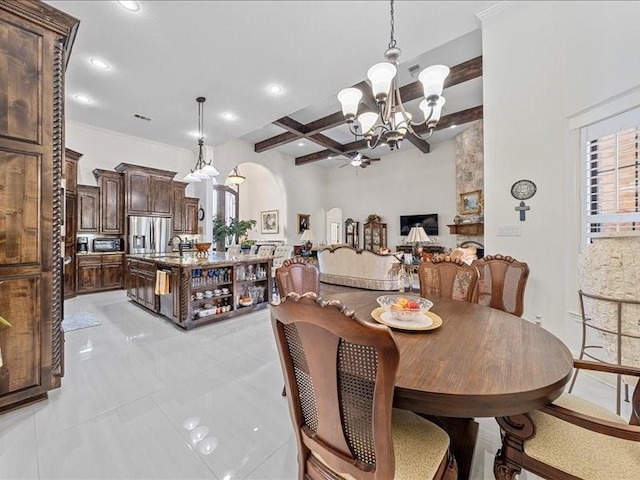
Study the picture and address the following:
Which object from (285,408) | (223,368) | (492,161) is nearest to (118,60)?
(223,368)

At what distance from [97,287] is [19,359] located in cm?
436

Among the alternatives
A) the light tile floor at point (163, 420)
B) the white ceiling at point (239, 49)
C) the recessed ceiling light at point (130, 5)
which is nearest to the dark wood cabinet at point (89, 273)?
the white ceiling at point (239, 49)

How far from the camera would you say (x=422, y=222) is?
8703 mm

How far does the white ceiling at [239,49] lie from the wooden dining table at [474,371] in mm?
3226

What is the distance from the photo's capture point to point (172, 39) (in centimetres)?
337

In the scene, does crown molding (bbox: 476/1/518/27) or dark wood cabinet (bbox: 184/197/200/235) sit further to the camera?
dark wood cabinet (bbox: 184/197/200/235)

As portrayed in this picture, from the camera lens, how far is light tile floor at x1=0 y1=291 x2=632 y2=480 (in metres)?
1.50

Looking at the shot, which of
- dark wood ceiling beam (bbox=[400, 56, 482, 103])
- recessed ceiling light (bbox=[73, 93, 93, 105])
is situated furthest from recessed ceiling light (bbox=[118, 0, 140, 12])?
dark wood ceiling beam (bbox=[400, 56, 482, 103])

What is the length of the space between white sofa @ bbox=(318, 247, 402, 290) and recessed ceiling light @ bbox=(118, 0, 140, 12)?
193 inches

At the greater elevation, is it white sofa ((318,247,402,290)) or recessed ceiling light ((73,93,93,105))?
recessed ceiling light ((73,93,93,105))

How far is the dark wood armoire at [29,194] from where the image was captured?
1.89 m

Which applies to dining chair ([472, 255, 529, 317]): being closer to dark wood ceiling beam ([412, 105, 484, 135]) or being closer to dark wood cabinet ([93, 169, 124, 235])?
dark wood ceiling beam ([412, 105, 484, 135])

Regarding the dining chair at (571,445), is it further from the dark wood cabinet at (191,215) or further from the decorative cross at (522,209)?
the dark wood cabinet at (191,215)

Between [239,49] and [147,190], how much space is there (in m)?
4.11
